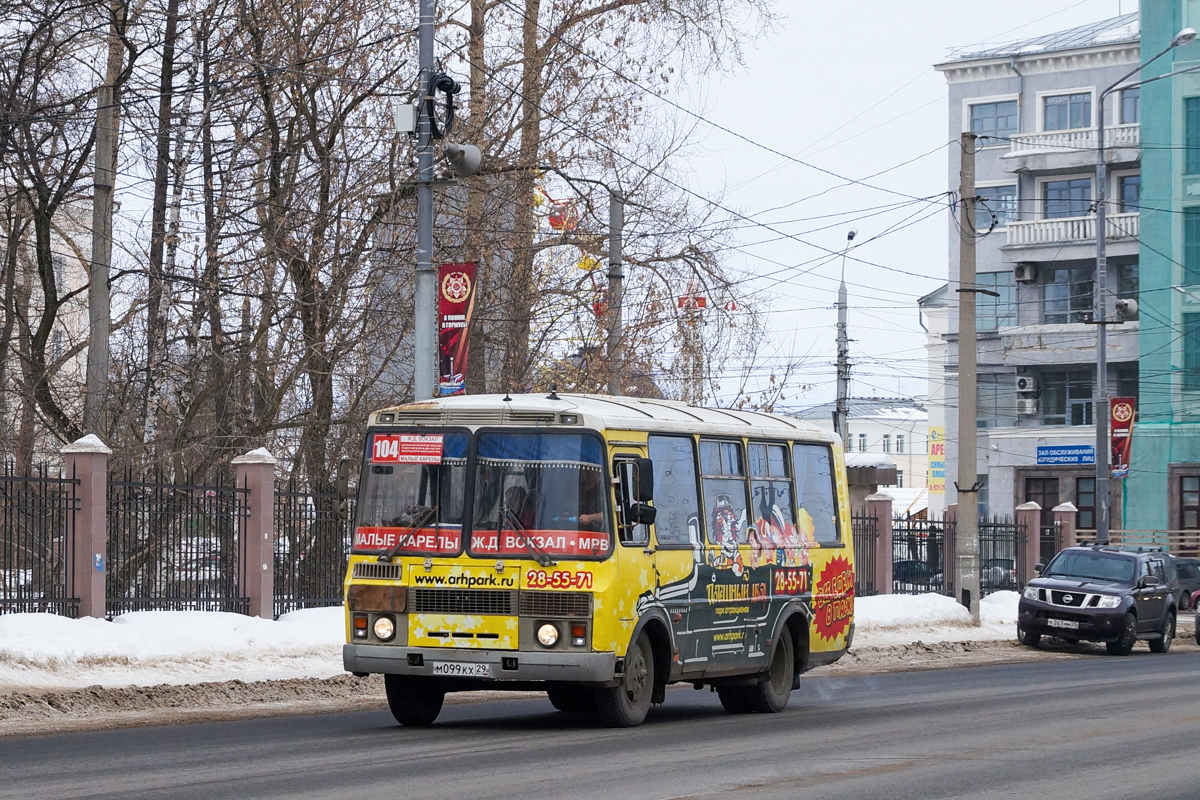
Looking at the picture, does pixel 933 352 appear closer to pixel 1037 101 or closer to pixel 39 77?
pixel 1037 101

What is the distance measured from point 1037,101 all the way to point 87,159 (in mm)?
45003

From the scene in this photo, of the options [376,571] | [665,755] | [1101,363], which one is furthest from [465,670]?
[1101,363]

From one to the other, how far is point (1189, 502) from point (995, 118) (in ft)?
54.9

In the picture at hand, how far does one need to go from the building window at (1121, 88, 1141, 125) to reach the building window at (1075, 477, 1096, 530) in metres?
12.6

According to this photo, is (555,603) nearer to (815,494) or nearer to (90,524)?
(815,494)

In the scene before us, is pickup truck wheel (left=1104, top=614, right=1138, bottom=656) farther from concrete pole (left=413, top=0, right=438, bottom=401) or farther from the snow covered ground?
concrete pole (left=413, top=0, right=438, bottom=401)

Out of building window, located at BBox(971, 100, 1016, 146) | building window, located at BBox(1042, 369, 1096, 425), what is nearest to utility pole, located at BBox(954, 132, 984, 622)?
building window, located at BBox(1042, 369, 1096, 425)

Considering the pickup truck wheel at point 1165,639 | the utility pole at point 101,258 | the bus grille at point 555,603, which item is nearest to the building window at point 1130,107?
the pickup truck wheel at point 1165,639

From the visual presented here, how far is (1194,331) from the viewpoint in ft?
184

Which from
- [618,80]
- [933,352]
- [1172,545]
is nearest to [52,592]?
[618,80]

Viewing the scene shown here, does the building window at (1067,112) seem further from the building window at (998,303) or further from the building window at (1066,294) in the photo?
the building window at (998,303)

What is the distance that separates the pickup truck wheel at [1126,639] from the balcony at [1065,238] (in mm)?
33731

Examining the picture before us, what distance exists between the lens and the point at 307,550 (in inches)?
882

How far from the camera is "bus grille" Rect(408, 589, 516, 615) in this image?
13453 mm
